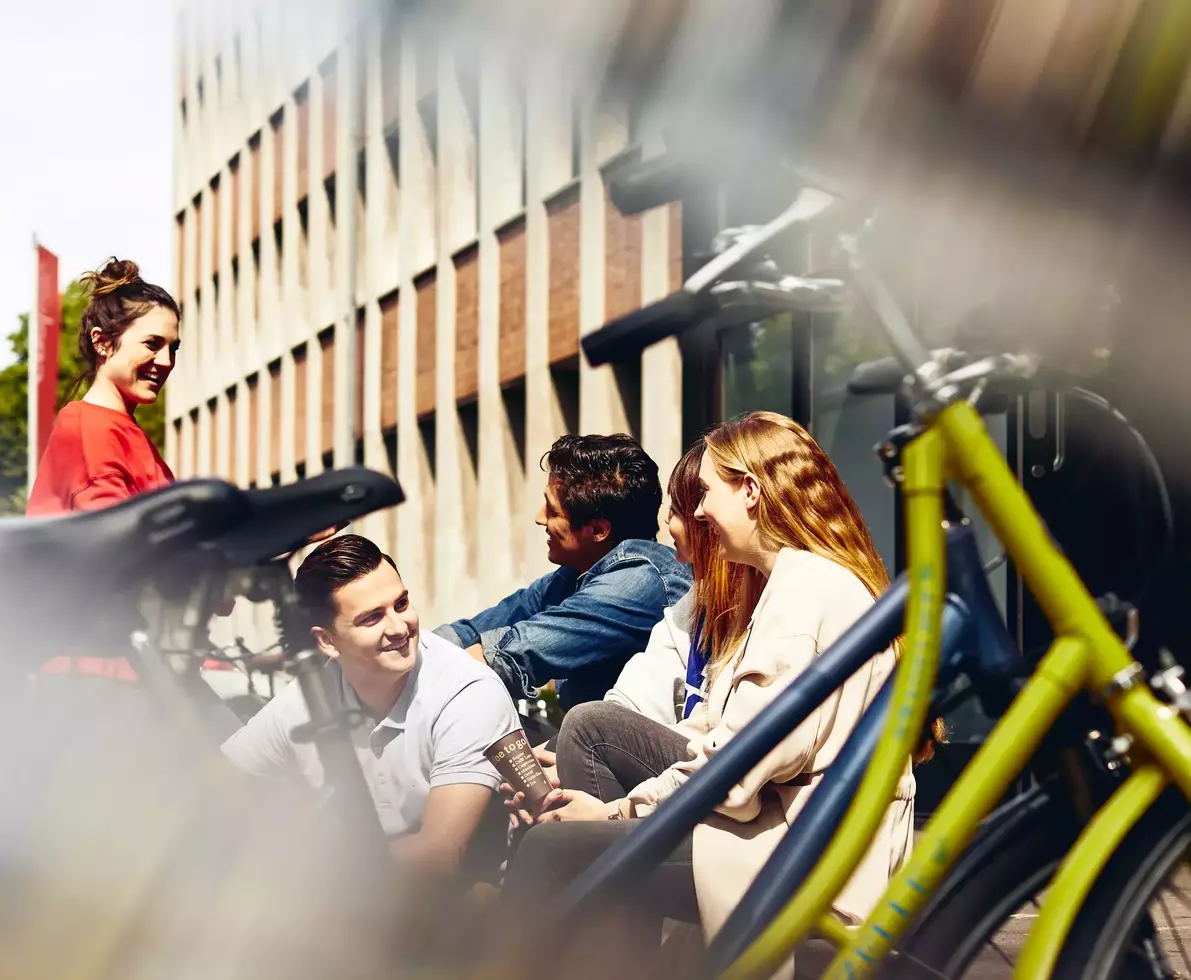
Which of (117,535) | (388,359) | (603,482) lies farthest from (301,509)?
(388,359)

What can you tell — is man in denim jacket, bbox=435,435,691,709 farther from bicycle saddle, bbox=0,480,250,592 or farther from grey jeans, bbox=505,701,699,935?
bicycle saddle, bbox=0,480,250,592

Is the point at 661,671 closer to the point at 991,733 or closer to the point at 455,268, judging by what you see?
the point at 991,733

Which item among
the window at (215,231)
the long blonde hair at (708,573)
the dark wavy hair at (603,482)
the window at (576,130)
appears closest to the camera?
the window at (576,130)

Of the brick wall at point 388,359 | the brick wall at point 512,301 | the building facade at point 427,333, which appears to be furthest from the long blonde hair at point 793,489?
the brick wall at point 388,359

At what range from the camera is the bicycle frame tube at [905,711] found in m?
2.14

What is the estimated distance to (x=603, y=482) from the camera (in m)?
4.38

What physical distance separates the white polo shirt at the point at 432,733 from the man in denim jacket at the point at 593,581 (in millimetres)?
987

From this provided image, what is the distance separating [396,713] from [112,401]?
76 centimetres

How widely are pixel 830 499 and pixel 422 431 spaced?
1240 cm

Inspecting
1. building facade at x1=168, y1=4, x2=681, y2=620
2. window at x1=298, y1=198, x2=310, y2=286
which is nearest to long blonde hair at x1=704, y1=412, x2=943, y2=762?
building facade at x1=168, y1=4, x2=681, y2=620

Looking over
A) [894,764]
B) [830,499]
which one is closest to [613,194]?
[894,764]

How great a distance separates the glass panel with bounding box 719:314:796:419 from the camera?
31.3 feet

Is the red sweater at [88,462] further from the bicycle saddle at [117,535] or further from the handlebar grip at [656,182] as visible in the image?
the handlebar grip at [656,182]

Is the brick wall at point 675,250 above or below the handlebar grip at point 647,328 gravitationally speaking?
above
